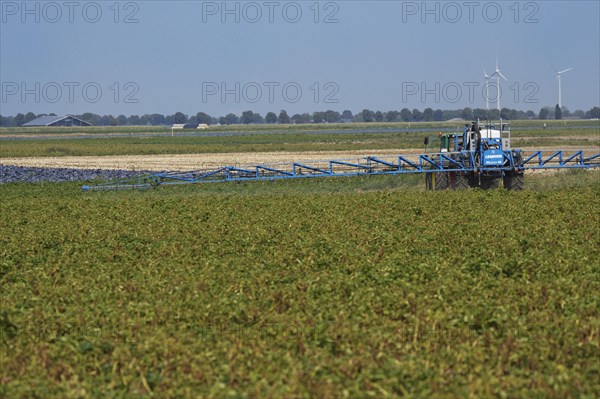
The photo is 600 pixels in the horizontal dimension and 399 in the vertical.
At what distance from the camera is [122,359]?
10.3 m

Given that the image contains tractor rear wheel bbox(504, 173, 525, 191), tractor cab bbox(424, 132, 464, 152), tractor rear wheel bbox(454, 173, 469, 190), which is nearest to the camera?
tractor rear wheel bbox(504, 173, 525, 191)

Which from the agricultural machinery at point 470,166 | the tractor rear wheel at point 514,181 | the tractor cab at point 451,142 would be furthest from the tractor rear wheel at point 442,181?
the tractor rear wheel at point 514,181

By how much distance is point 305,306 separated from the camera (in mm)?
12359

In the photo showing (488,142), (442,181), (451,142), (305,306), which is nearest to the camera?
(305,306)

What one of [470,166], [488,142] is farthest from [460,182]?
[488,142]

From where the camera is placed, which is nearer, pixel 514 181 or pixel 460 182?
pixel 514 181

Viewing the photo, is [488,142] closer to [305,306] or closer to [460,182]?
[460,182]

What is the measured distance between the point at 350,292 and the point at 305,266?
2019 millimetres

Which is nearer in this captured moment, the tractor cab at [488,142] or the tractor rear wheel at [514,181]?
the tractor cab at [488,142]

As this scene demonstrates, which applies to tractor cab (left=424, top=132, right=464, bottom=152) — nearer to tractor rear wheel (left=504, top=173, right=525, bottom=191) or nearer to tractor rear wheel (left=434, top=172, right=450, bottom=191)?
tractor rear wheel (left=434, top=172, right=450, bottom=191)

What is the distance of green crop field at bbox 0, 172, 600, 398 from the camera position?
9516 mm

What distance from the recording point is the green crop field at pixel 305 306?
31.2 ft

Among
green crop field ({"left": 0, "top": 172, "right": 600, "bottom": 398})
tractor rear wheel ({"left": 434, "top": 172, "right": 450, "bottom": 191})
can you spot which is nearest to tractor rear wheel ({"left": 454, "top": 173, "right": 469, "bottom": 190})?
tractor rear wheel ({"left": 434, "top": 172, "right": 450, "bottom": 191})

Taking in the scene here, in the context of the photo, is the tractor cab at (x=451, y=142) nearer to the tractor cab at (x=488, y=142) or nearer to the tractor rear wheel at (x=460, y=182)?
the tractor cab at (x=488, y=142)
